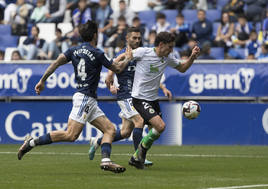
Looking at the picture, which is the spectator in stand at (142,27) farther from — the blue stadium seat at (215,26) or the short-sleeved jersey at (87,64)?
the short-sleeved jersey at (87,64)

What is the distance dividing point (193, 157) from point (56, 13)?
12.0 m

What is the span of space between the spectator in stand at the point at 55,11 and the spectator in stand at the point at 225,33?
18.3 feet

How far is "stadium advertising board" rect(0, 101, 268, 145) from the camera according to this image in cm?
1869

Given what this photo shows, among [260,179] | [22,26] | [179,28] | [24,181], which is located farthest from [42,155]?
[22,26]

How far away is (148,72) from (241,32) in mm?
11193

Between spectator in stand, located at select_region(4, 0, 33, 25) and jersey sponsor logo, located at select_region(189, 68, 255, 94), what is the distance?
7.81 m

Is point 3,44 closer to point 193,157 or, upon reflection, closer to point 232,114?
point 232,114

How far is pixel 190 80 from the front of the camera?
19.2 m

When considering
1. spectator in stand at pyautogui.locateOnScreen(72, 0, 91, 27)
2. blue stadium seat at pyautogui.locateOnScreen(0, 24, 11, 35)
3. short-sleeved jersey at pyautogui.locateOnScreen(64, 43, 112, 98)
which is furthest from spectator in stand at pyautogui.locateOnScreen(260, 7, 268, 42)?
short-sleeved jersey at pyautogui.locateOnScreen(64, 43, 112, 98)

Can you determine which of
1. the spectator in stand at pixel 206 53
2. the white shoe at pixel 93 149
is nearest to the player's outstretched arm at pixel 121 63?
the white shoe at pixel 93 149

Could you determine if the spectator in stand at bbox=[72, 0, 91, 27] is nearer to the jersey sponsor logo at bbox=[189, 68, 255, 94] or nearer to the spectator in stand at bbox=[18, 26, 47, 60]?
the spectator in stand at bbox=[18, 26, 47, 60]

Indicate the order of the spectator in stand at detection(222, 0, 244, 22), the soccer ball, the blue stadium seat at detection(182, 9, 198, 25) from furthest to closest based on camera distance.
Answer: the blue stadium seat at detection(182, 9, 198, 25)
the spectator in stand at detection(222, 0, 244, 22)
the soccer ball

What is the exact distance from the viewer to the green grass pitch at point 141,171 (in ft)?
30.2

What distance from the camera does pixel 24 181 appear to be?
9.57 m
